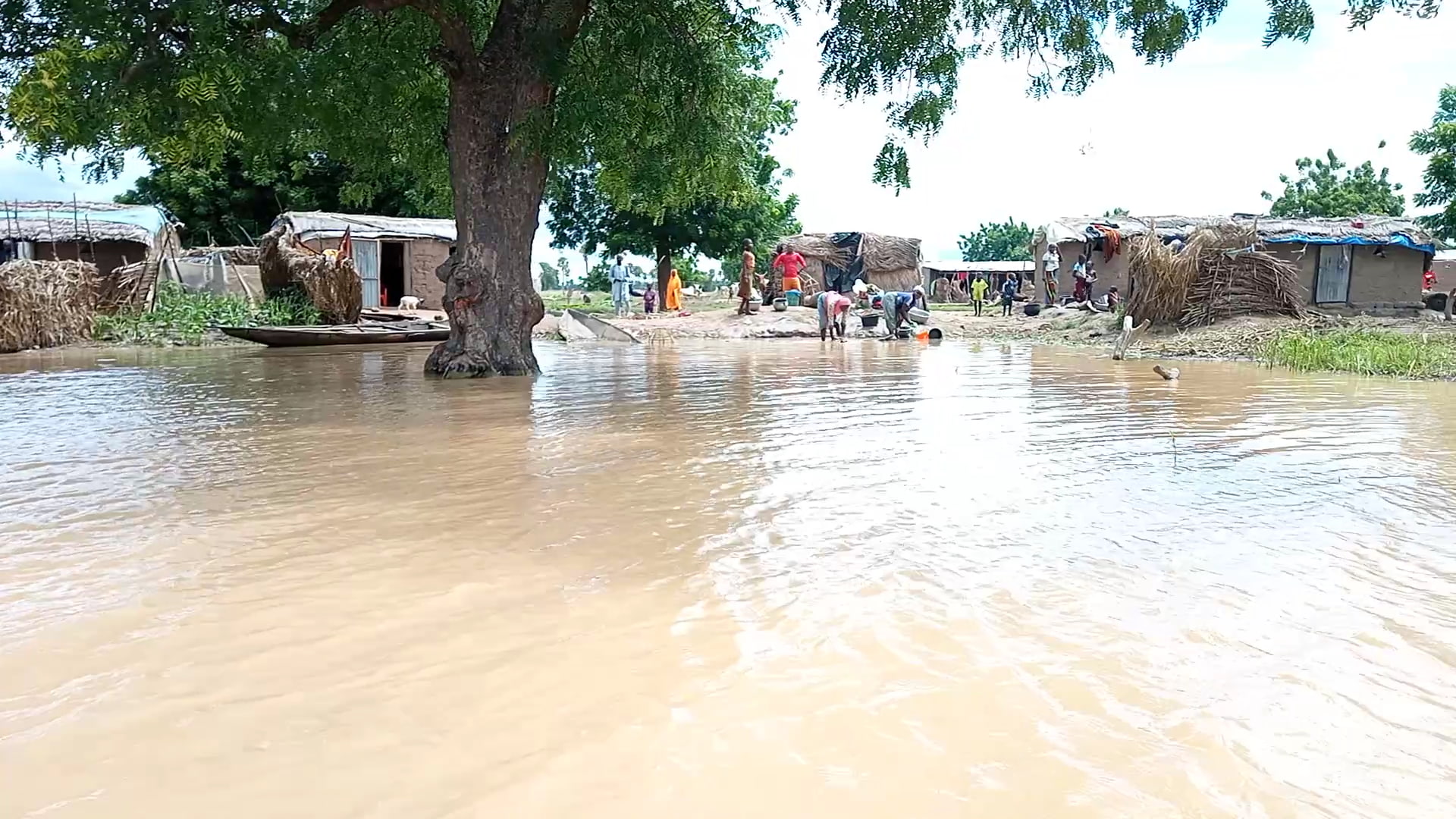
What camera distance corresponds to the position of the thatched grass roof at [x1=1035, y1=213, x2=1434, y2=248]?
2053 centimetres

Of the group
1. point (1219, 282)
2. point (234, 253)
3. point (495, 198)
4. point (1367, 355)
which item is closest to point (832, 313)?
point (1219, 282)

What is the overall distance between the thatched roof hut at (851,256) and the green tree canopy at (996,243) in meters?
32.3

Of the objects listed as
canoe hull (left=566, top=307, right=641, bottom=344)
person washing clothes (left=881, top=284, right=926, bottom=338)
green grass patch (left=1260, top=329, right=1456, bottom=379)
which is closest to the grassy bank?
canoe hull (left=566, top=307, right=641, bottom=344)

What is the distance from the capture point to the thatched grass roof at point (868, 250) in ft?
90.8

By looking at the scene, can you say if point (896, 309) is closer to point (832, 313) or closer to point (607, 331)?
point (832, 313)

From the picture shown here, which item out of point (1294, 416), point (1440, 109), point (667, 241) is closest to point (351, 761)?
point (1294, 416)

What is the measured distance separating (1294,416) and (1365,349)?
18.0ft

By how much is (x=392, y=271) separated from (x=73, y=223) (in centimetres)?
669

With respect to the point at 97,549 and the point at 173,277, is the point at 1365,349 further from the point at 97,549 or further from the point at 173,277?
the point at 173,277

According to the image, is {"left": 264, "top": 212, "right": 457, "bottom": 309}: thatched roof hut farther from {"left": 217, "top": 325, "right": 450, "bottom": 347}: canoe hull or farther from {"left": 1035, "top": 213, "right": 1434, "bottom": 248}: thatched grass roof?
{"left": 1035, "top": 213, "right": 1434, "bottom": 248}: thatched grass roof

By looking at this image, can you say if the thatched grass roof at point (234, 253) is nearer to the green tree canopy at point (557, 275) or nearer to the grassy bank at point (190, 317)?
the grassy bank at point (190, 317)

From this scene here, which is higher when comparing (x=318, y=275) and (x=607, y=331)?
(x=318, y=275)

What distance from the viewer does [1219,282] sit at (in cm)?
1666

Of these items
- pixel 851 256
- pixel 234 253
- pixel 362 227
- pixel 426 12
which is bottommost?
pixel 234 253
